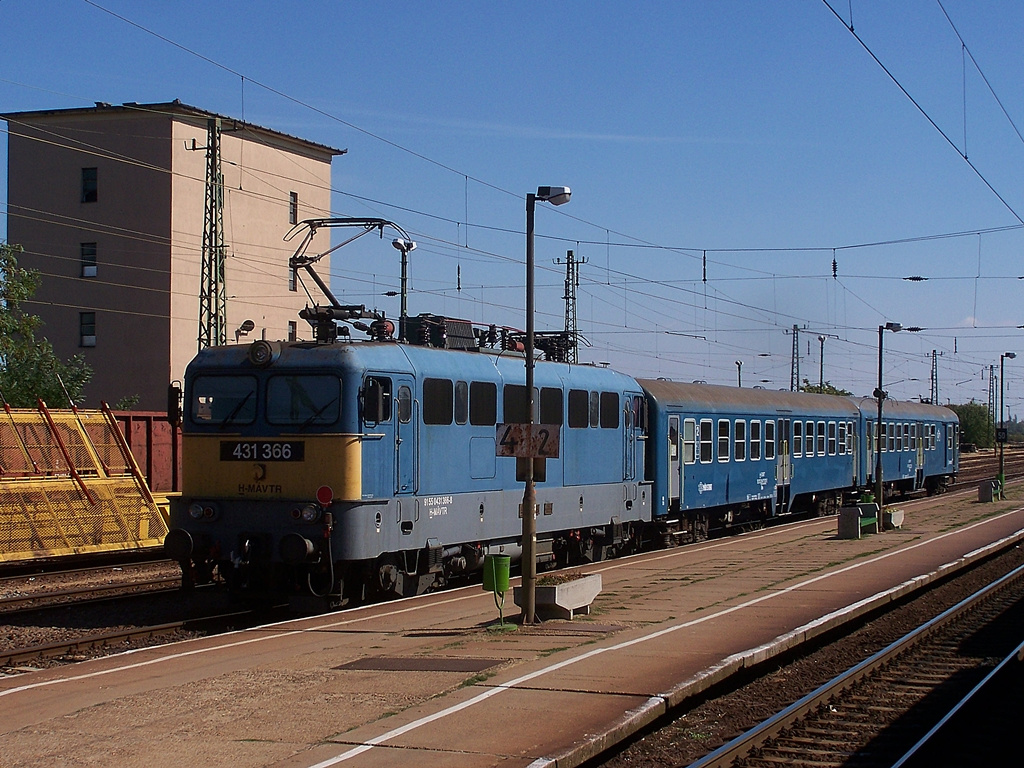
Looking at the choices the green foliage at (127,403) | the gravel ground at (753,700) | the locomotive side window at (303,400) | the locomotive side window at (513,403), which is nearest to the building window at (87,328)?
the green foliage at (127,403)

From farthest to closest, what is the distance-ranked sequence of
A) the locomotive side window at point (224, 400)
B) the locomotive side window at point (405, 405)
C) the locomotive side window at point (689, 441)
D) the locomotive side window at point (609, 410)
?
1. the locomotive side window at point (689, 441)
2. the locomotive side window at point (609, 410)
3. the locomotive side window at point (405, 405)
4. the locomotive side window at point (224, 400)

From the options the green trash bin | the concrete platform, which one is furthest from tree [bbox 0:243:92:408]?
the green trash bin

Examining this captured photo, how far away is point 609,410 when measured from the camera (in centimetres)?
2280

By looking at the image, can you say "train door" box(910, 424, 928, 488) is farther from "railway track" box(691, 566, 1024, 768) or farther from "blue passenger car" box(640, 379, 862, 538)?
"railway track" box(691, 566, 1024, 768)

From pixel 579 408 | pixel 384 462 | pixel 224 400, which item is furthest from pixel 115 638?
pixel 579 408

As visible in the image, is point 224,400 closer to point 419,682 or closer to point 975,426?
point 419,682

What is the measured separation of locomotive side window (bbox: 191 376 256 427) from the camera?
16.1 meters

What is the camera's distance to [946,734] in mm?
9953

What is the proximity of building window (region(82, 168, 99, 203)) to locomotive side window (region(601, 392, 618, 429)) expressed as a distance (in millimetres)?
31821

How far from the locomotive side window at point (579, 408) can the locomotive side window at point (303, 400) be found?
582 centimetres

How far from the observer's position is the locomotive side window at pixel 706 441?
27.7m

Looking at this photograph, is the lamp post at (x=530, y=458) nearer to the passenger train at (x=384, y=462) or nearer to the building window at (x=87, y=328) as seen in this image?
the passenger train at (x=384, y=462)

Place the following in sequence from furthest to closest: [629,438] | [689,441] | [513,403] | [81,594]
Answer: [689,441], [629,438], [513,403], [81,594]

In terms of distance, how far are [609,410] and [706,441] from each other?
5.82 metres
